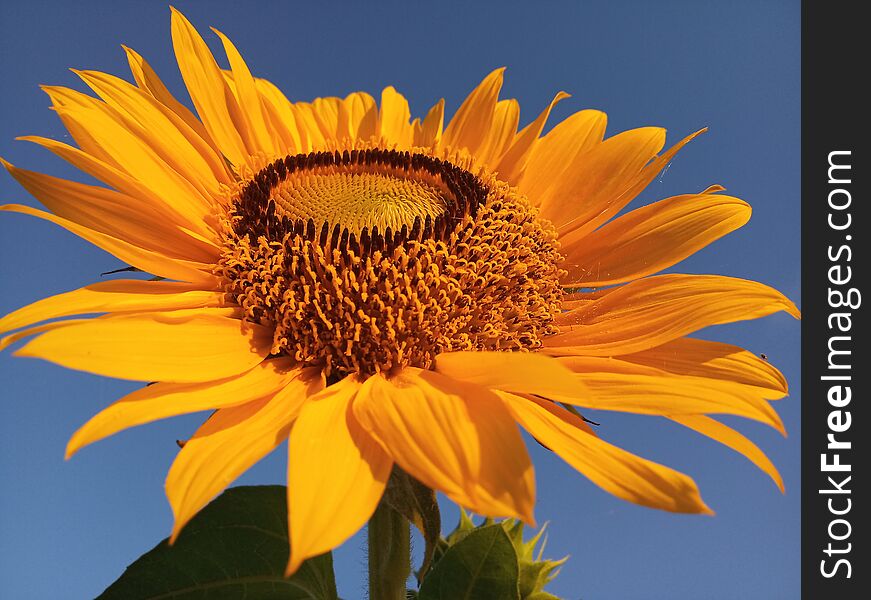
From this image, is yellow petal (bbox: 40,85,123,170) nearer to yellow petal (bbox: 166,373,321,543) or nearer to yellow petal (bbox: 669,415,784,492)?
yellow petal (bbox: 166,373,321,543)

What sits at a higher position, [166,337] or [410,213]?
[410,213]

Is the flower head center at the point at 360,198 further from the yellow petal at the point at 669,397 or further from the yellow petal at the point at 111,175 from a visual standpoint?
the yellow petal at the point at 669,397

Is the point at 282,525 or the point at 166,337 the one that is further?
the point at 282,525

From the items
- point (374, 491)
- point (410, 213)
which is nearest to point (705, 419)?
point (374, 491)

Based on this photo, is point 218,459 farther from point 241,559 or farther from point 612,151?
point 612,151

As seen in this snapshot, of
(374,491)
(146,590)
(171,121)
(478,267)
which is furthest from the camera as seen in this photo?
(171,121)

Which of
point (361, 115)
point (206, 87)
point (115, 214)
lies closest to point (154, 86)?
point (206, 87)
